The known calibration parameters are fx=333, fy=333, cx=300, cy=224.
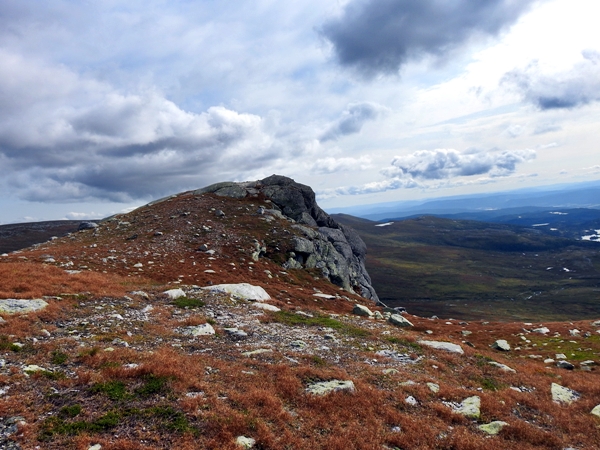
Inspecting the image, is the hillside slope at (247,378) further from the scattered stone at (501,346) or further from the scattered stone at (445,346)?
the scattered stone at (501,346)

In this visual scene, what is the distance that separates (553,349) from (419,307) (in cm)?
16630

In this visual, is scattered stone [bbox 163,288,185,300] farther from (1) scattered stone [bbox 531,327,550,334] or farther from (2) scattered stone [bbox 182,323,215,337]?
(1) scattered stone [bbox 531,327,550,334]

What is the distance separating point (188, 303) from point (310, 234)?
3473 cm

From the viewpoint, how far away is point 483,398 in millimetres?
15227

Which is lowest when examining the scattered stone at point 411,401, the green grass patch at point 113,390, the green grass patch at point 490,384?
the green grass patch at point 490,384

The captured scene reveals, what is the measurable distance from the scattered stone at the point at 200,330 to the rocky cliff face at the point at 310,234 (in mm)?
29473

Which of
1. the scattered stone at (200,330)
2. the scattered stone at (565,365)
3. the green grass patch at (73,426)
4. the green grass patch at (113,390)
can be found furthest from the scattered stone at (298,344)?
the scattered stone at (565,365)

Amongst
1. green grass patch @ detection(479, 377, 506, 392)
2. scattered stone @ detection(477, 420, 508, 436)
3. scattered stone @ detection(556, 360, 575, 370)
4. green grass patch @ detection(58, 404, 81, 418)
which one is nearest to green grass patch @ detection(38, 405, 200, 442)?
green grass patch @ detection(58, 404, 81, 418)

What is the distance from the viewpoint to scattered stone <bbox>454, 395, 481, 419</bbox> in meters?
13.7

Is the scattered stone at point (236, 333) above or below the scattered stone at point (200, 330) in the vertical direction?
below

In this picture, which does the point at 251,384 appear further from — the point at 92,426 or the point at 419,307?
the point at 419,307

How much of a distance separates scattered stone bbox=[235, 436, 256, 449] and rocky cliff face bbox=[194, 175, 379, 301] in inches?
1587

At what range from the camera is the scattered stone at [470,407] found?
13.7m

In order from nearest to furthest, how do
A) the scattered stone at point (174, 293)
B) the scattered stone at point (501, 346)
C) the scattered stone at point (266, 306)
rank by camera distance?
the scattered stone at point (174, 293) < the scattered stone at point (266, 306) < the scattered stone at point (501, 346)
